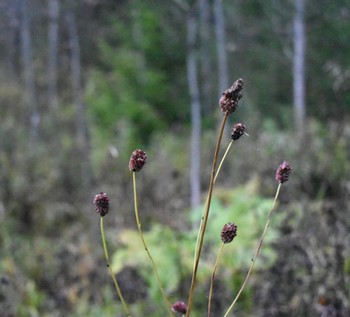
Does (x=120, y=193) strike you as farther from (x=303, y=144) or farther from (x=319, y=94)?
(x=319, y=94)

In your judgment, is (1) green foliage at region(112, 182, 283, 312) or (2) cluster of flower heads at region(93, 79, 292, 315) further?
(1) green foliage at region(112, 182, 283, 312)

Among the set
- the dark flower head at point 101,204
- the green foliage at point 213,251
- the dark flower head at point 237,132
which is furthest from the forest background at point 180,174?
the dark flower head at point 237,132

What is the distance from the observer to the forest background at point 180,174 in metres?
4.05

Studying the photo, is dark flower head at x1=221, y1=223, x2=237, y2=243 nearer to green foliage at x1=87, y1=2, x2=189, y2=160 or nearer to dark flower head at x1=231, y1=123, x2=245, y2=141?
dark flower head at x1=231, y1=123, x2=245, y2=141

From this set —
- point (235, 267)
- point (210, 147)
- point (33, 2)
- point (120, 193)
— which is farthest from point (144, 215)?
point (33, 2)

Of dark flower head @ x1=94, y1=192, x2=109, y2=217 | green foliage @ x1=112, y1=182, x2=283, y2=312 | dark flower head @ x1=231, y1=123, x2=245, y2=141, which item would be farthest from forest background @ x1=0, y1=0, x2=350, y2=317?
dark flower head @ x1=231, y1=123, x2=245, y2=141

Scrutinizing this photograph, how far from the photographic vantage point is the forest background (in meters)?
4.05

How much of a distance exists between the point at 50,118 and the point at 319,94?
8455 mm

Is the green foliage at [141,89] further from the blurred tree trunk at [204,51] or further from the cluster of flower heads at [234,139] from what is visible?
the cluster of flower heads at [234,139]

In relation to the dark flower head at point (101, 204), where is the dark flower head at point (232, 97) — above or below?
above

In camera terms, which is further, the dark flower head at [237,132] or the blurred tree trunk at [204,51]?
the blurred tree trunk at [204,51]

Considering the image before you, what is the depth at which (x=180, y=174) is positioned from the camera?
9.51 m

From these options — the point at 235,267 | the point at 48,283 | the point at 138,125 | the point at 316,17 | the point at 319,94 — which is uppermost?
the point at 316,17

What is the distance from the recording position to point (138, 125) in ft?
43.5
